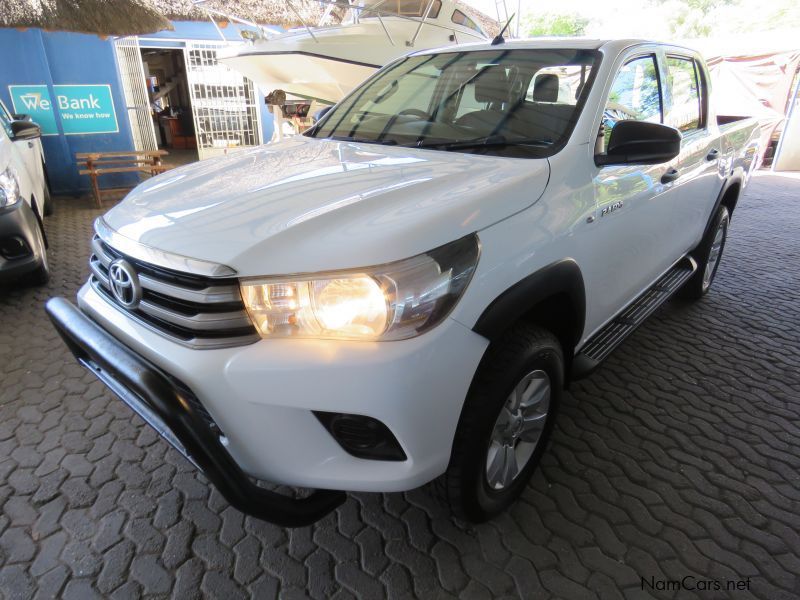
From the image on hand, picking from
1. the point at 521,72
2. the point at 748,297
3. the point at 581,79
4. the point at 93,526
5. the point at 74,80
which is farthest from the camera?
the point at 74,80

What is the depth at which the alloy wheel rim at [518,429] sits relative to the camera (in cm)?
199

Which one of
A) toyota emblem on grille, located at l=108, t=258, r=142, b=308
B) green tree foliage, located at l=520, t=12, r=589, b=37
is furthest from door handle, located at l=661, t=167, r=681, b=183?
green tree foliage, located at l=520, t=12, r=589, b=37

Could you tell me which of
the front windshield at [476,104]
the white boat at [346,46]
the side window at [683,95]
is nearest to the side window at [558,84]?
the front windshield at [476,104]

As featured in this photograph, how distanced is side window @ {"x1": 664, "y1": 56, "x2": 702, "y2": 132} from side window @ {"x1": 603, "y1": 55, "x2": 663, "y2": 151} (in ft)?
0.67

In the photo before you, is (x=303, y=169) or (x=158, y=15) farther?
(x=158, y=15)

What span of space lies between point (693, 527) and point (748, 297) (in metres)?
3.16

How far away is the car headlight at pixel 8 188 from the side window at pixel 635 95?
419cm

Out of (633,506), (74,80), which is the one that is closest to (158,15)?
(74,80)

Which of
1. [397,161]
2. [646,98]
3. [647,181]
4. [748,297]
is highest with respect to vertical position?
[646,98]

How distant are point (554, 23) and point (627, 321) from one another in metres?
48.6

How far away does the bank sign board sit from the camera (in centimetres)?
769

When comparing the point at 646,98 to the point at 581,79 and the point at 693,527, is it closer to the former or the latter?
the point at 581,79

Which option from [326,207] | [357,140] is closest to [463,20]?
[357,140]

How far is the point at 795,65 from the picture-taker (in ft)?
36.4
